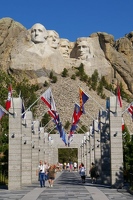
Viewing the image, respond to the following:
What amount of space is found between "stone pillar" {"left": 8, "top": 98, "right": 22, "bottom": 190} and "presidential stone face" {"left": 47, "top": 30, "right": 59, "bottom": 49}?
87756 millimetres

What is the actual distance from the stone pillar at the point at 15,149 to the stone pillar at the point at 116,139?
16.2ft

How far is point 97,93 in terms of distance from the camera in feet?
344

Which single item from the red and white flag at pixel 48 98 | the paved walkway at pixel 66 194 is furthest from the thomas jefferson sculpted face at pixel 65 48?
the paved walkway at pixel 66 194

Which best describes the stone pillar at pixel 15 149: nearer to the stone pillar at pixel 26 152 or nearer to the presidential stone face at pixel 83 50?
the stone pillar at pixel 26 152

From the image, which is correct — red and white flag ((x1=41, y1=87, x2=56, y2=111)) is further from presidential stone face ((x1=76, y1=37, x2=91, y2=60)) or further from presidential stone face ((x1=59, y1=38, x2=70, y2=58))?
presidential stone face ((x1=59, y1=38, x2=70, y2=58))

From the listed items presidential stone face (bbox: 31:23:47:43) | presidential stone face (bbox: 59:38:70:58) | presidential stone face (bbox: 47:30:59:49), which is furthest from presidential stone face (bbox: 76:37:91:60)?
presidential stone face (bbox: 31:23:47:43)

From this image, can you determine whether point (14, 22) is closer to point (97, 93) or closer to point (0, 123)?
point (97, 93)

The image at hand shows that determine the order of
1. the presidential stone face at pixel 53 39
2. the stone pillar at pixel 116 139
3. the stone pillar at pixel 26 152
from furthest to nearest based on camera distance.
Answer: the presidential stone face at pixel 53 39
the stone pillar at pixel 26 152
the stone pillar at pixel 116 139

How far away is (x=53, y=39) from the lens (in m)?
112

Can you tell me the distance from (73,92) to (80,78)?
8.13 meters

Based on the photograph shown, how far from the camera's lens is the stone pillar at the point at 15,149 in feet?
78.3

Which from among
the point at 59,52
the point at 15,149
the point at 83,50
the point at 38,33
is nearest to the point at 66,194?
the point at 15,149

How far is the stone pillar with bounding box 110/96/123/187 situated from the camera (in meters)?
24.3

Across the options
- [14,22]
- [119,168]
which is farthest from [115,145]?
[14,22]
